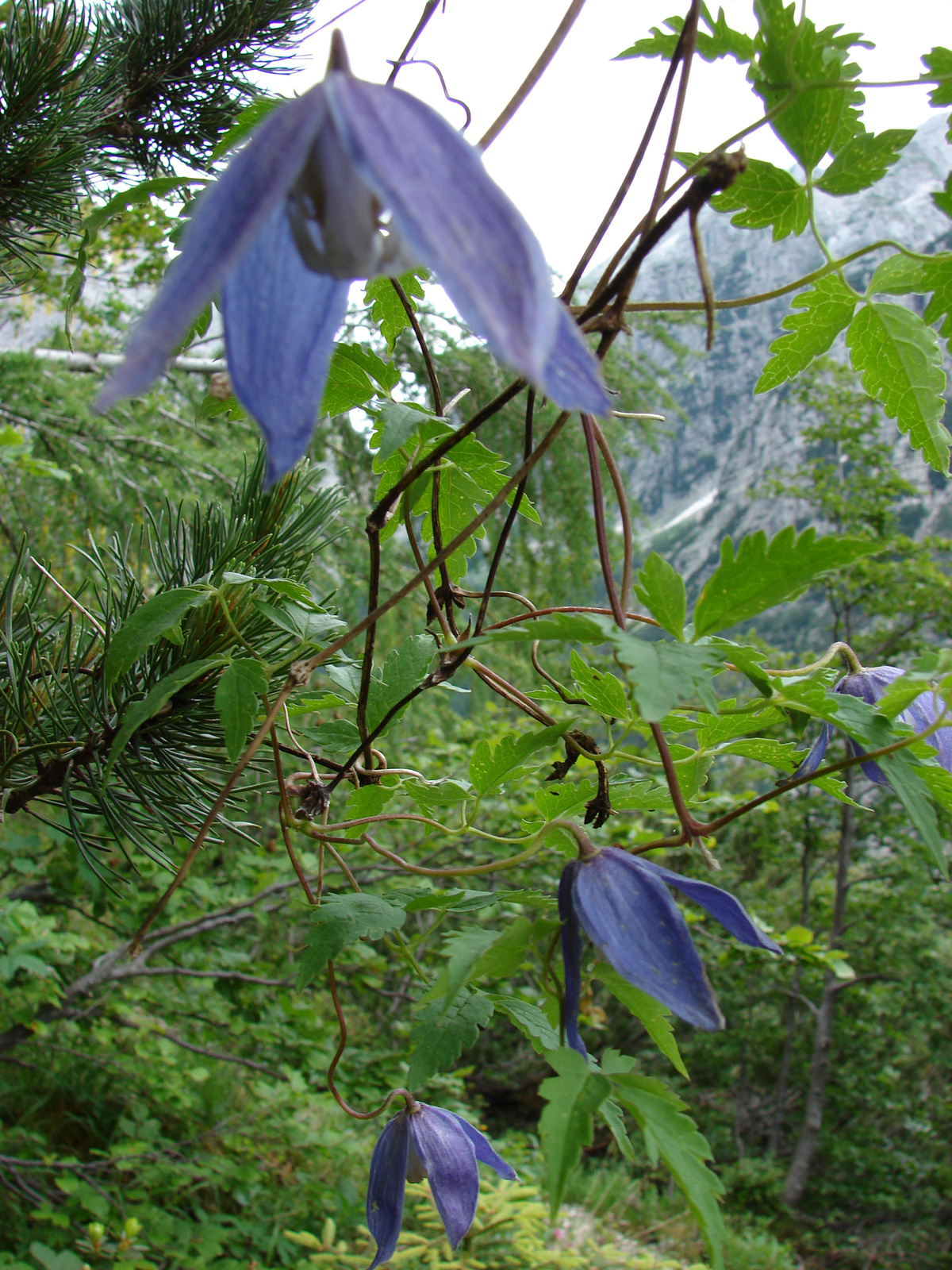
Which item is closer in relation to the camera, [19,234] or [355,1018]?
[19,234]

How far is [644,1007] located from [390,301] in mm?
400

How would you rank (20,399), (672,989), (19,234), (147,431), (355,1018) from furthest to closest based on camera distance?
(355,1018)
(147,431)
(20,399)
(19,234)
(672,989)

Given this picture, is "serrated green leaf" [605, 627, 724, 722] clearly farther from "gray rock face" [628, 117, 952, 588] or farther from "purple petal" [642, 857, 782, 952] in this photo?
"gray rock face" [628, 117, 952, 588]

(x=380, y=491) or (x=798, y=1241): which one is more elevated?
(x=380, y=491)

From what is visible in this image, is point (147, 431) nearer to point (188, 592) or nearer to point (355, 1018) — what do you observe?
point (188, 592)

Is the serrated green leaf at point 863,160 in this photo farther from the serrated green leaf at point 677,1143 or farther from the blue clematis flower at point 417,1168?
the blue clematis flower at point 417,1168

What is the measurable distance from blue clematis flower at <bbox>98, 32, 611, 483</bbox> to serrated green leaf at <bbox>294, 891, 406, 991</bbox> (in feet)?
0.76

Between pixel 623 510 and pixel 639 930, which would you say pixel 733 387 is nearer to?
pixel 623 510

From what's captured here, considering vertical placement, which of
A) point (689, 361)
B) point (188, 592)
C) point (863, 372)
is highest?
point (689, 361)

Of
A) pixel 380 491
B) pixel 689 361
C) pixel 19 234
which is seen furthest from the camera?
pixel 689 361

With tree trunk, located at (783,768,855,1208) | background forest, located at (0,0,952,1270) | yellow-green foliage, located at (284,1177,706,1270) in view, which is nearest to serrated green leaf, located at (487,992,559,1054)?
background forest, located at (0,0,952,1270)

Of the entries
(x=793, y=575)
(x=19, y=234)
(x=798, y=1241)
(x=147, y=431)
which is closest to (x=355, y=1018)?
(x=147, y=431)

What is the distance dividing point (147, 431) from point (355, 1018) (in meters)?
3.04

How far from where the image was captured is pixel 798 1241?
5.36 meters
